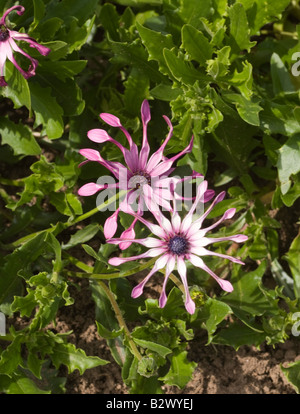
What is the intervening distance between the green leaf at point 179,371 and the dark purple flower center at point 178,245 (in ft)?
1.71

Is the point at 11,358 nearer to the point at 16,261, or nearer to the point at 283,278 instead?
the point at 16,261

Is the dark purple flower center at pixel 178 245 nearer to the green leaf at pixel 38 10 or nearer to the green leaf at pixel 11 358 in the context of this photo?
the green leaf at pixel 11 358

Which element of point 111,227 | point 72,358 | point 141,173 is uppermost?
point 141,173

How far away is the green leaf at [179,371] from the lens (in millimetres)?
2207

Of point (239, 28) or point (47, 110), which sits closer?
point (239, 28)

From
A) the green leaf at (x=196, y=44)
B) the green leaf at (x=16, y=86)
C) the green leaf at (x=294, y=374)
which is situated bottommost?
the green leaf at (x=294, y=374)

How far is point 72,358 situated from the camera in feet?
7.39

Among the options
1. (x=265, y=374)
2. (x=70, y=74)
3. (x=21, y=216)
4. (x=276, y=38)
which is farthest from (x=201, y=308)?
Result: (x=276, y=38)

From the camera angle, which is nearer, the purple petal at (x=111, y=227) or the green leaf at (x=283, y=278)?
the purple petal at (x=111, y=227)

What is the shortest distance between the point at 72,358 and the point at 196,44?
1105mm

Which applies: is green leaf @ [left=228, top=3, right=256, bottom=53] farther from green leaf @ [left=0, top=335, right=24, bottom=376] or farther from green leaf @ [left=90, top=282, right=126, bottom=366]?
green leaf @ [left=0, top=335, right=24, bottom=376]

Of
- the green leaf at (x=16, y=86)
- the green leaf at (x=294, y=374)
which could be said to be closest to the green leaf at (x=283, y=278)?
the green leaf at (x=294, y=374)

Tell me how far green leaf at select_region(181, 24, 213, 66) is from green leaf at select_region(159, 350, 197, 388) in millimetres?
967

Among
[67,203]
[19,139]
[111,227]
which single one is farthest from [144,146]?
[19,139]
